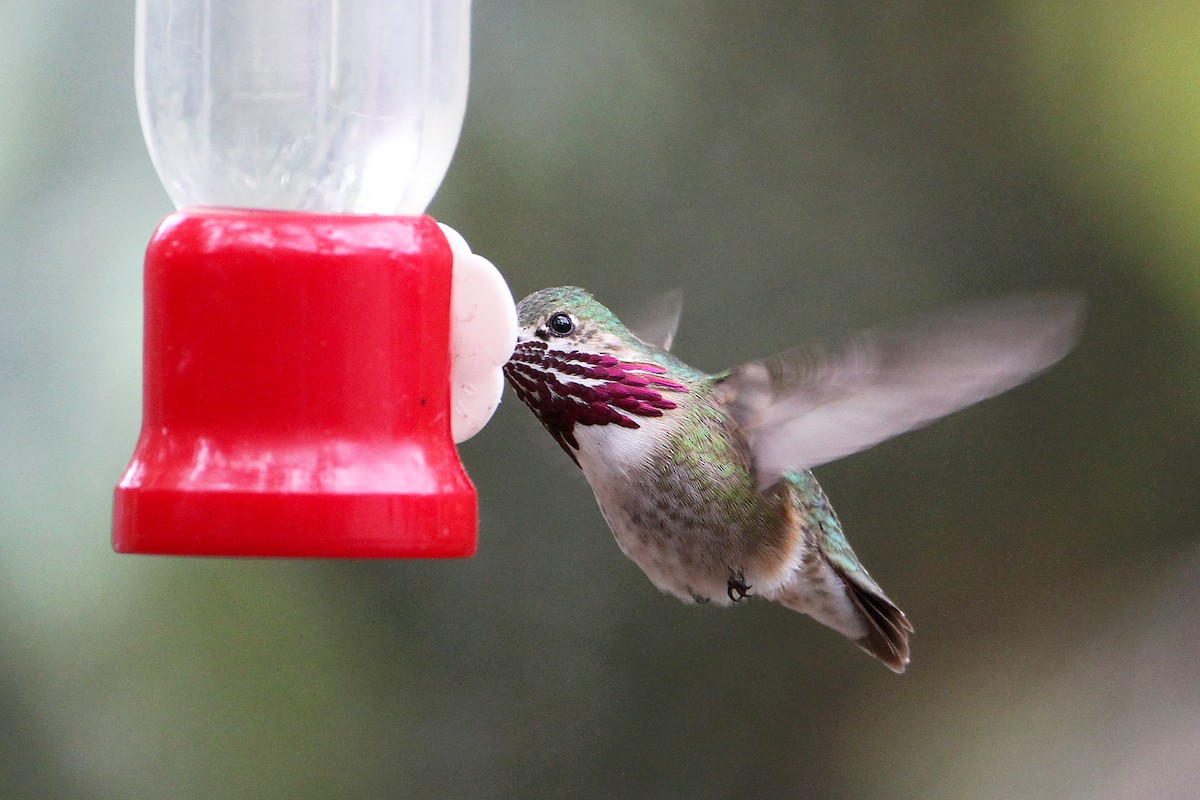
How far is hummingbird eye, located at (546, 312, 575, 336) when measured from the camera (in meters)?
2.16

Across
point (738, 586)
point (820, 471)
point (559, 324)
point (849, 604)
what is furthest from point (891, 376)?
point (820, 471)

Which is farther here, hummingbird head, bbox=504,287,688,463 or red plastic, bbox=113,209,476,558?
hummingbird head, bbox=504,287,688,463

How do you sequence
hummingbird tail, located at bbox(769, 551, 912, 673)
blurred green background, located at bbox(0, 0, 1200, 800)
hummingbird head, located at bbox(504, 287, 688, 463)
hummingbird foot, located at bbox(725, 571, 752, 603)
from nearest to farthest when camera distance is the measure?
hummingbird head, located at bbox(504, 287, 688, 463) < hummingbird foot, located at bbox(725, 571, 752, 603) < hummingbird tail, located at bbox(769, 551, 912, 673) < blurred green background, located at bbox(0, 0, 1200, 800)

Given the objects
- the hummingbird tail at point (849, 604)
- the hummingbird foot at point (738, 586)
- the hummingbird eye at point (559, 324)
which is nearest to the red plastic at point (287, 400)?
the hummingbird eye at point (559, 324)

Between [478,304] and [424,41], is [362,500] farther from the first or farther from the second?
[424,41]

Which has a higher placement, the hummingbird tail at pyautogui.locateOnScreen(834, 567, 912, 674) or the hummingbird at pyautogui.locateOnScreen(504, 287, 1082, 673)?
the hummingbird at pyautogui.locateOnScreen(504, 287, 1082, 673)

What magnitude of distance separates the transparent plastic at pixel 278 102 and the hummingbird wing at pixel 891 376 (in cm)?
64

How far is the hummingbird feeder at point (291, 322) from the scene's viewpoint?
1411 millimetres

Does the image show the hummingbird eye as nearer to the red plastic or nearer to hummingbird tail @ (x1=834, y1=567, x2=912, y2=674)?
the red plastic

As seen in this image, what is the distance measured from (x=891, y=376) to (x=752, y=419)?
1.27 ft

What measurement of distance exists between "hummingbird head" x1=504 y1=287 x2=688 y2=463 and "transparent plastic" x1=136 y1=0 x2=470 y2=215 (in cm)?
36

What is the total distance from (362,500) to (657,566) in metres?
1.09

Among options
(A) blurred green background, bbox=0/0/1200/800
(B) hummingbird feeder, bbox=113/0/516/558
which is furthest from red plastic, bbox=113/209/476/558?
(A) blurred green background, bbox=0/0/1200/800

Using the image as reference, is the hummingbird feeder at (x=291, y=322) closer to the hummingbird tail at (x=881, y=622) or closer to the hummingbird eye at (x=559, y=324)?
the hummingbird eye at (x=559, y=324)
